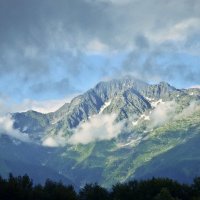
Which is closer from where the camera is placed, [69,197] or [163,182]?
[69,197]

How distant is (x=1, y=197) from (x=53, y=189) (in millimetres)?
23601

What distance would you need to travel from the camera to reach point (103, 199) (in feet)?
652

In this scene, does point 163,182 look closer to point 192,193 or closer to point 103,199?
point 192,193

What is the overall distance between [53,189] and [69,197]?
1357 cm

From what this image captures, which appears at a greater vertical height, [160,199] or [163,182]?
[163,182]

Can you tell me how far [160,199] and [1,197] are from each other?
58.5 m

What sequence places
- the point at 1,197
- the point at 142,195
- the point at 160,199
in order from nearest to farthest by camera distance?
the point at 160,199 → the point at 1,197 → the point at 142,195

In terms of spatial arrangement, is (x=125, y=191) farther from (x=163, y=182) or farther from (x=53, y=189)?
(x=53, y=189)

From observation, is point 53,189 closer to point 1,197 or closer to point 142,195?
point 1,197

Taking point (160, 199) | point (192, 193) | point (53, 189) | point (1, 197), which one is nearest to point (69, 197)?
point (53, 189)

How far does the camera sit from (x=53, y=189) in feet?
623

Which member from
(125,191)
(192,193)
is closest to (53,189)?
(125,191)

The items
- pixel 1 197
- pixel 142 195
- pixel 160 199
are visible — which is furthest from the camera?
pixel 142 195

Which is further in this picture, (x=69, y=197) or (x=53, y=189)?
(x=53, y=189)
